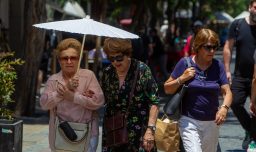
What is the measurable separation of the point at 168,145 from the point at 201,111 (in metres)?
0.62

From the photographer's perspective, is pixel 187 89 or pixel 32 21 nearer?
pixel 187 89

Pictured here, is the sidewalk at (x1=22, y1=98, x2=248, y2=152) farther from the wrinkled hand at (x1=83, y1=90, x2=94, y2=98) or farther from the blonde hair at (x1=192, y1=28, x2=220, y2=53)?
the wrinkled hand at (x1=83, y1=90, x2=94, y2=98)

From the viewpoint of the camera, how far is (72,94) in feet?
17.9

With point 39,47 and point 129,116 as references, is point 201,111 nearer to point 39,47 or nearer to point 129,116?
point 129,116

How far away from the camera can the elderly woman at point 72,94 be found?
5.48 meters

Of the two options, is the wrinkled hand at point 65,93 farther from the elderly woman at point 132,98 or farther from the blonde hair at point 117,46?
the blonde hair at point 117,46

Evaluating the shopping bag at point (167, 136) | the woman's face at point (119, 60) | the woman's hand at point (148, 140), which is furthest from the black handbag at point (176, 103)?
the woman's face at point (119, 60)

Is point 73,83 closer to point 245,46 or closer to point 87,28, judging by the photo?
point 87,28

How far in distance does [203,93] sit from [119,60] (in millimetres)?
918

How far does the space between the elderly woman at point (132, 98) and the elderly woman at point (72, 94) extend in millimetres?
124

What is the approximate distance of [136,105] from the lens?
18.4 feet

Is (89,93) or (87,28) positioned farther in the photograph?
(87,28)

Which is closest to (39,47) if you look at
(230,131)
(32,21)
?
(32,21)

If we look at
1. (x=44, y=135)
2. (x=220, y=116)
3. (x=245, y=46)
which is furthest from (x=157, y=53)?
(x=220, y=116)
